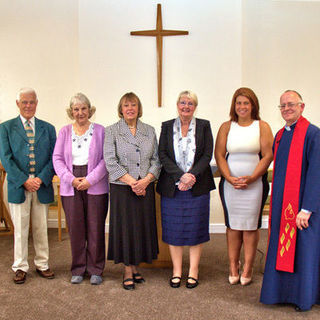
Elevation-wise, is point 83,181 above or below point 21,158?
below

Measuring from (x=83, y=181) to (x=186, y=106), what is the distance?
37.9 inches

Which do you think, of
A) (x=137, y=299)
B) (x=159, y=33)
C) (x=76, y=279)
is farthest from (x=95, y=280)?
(x=159, y=33)

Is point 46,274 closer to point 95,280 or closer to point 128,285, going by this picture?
point 95,280

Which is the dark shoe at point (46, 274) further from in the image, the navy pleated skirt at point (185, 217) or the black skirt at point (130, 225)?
the navy pleated skirt at point (185, 217)

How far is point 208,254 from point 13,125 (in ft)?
7.20

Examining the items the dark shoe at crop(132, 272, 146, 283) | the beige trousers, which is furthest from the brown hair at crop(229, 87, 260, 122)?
the beige trousers

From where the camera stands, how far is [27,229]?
9.75 feet

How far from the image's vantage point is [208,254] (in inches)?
144

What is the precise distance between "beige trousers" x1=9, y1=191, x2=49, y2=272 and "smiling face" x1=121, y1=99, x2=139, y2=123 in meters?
0.99

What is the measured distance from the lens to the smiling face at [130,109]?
108 inches

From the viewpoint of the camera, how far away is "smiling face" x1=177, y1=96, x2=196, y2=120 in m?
2.74

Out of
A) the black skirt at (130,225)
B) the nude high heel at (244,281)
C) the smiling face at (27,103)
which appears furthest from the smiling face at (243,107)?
the smiling face at (27,103)

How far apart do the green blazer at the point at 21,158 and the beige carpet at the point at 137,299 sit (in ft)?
2.29

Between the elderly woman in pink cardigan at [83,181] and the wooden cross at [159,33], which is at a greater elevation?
the wooden cross at [159,33]
